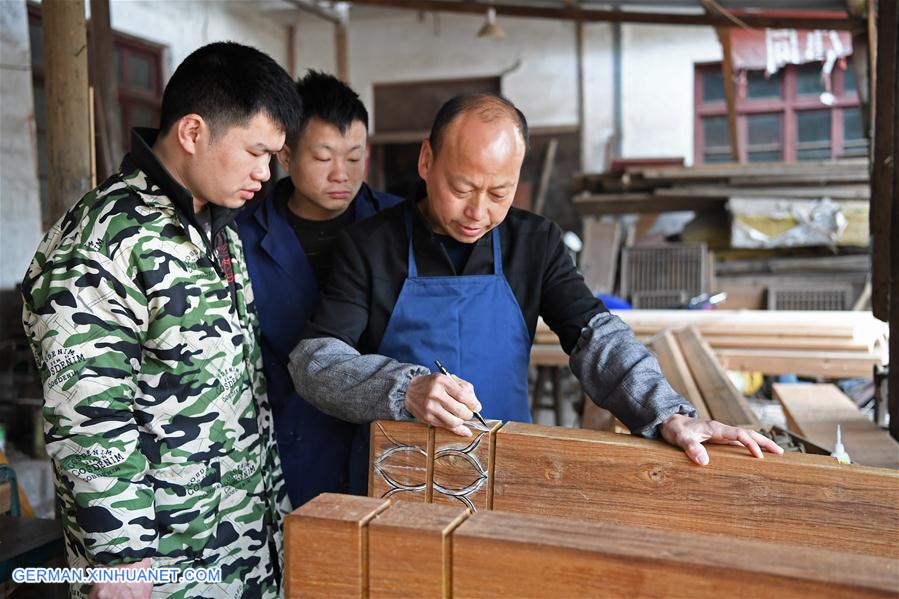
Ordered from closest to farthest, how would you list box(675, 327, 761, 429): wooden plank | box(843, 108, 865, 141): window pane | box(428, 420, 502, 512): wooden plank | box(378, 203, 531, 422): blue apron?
1. box(428, 420, 502, 512): wooden plank
2. box(378, 203, 531, 422): blue apron
3. box(675, 327, 761, 429): wooden plank
4. box(843, 108, 865, 141): window pane

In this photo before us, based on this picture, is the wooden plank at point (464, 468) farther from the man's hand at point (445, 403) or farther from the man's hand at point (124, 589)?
the man's hand at point (124, 589)

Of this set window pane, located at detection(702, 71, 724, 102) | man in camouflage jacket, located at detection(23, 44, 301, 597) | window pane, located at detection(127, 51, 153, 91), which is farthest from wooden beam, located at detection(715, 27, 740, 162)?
man in camouflage jacket, located at detection(23, 44, 301, 597)

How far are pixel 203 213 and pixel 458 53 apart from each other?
9780 millimetres

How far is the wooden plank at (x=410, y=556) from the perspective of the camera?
1004 millimetres

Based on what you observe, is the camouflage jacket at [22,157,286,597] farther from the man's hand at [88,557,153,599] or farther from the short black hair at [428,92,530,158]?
the short black hair at [428,92,530,158]

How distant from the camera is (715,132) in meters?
10.3

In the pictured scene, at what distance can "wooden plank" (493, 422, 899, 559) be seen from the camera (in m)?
1.31

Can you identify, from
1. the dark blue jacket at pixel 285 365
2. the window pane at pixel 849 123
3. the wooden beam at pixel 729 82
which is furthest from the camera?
the window pane at pixel 849 123

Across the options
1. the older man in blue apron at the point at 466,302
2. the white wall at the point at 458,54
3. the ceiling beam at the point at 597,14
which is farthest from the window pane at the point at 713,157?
the older man in blue apron at the point at 466,302

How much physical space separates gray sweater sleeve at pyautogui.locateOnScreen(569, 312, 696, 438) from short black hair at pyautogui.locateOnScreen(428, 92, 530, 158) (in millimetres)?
461

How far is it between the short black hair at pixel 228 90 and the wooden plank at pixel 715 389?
140 cm

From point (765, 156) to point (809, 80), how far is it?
102 cm

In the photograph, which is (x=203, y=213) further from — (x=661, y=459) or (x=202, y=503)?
(x=661, y=459)

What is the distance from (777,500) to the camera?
133cm
